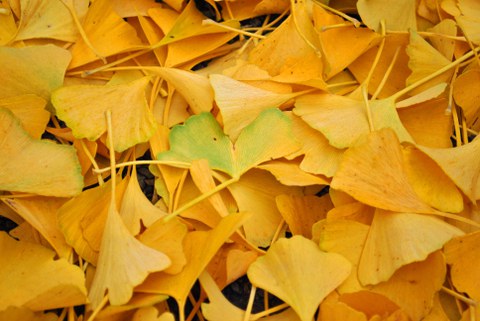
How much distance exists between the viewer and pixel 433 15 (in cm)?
86

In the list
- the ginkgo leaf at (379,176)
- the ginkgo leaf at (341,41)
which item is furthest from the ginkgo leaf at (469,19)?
the ginkgo leaf at (379,176)

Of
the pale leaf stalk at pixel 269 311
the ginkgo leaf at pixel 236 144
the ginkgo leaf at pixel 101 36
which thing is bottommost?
the pale leaf stalk at pixel 269 311

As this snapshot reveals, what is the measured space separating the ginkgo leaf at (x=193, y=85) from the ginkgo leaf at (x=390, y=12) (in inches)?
9.3

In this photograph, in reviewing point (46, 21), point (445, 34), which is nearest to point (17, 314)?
point (46, 21)

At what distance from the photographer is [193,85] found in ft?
2.46

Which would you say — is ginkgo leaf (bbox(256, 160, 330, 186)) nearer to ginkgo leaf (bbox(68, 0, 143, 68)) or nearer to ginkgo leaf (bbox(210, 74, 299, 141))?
ginkgo leaf (bbox(210, 74, 299, 141))

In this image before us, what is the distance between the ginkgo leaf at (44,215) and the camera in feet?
2.23

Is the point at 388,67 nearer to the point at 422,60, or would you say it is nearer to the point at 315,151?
the point at 422,60

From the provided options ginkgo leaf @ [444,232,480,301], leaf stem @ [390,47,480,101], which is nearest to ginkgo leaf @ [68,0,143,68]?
leaf stem @ [390,47,480,101]

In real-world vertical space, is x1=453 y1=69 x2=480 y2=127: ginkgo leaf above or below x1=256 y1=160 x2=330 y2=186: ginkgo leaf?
above

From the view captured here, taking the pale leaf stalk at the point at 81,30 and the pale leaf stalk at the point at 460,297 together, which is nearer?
the pale leaf stalk at the point at 460,297

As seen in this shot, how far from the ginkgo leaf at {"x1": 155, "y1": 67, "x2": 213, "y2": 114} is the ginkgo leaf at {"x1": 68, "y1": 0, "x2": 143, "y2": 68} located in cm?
8

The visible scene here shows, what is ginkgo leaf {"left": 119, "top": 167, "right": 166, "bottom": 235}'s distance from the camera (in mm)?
683

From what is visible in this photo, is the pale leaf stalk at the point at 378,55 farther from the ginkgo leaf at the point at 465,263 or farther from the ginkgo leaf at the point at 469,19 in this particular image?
the ginkgo leaf at the point at 465,263
